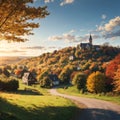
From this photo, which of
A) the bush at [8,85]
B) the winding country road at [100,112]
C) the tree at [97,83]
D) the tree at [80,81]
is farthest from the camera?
the tree at [80,81]

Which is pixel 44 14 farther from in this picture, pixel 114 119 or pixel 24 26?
pixel 114 119

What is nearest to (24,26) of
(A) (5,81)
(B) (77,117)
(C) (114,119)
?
(B) (77,117)

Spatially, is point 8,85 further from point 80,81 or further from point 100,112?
point 80,81

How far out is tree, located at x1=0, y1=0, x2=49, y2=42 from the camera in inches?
895

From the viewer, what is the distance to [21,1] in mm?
22656

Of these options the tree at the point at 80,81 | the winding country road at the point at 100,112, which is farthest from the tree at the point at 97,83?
the winding country road at the point at 100,112

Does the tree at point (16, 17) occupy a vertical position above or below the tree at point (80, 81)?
above

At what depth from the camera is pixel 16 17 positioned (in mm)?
24359

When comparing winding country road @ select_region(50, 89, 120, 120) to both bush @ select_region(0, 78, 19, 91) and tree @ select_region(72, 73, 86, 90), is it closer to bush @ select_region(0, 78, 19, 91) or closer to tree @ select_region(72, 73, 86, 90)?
bush @ select_region(0, 78, 19, 91)

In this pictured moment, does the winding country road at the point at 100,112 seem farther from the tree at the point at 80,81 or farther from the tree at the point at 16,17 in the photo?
the tree at the point at 80,81

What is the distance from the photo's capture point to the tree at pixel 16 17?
895 inches

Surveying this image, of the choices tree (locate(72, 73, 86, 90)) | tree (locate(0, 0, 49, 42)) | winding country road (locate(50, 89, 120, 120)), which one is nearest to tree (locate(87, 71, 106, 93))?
tree (locate(72, 73, 86, 90))

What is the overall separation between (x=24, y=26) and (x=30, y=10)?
258cm

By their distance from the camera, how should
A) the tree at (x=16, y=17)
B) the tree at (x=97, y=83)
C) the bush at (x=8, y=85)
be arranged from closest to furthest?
1. the tree at (x=16, y=17)
2. the bush at (x=8, y=85)
3. the tree at (x=97, y=83)
